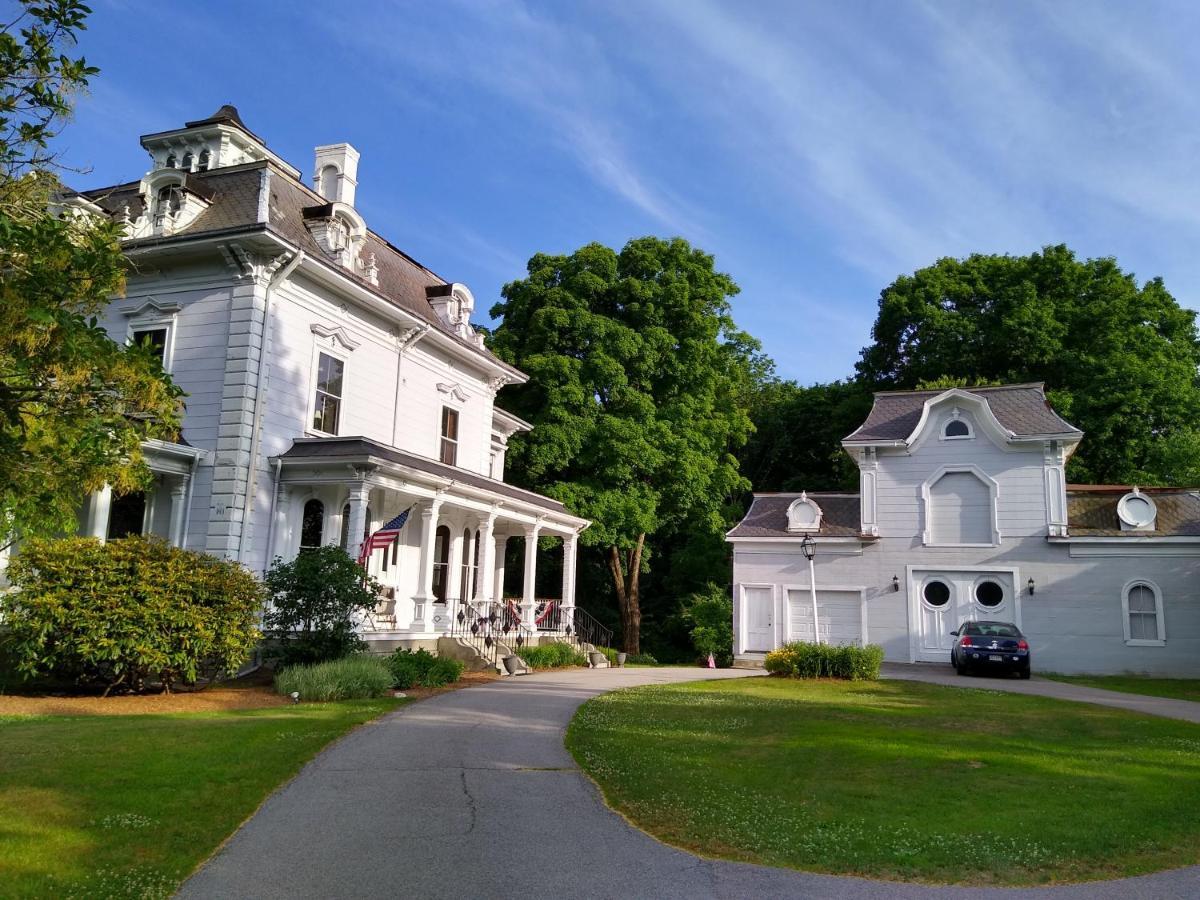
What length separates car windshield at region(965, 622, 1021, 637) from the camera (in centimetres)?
2152

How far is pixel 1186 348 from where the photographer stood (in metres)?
35.2

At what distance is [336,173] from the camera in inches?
948

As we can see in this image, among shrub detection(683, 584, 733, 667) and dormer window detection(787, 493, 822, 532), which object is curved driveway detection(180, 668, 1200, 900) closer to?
dormer window detection(787, 493, 822, 532)

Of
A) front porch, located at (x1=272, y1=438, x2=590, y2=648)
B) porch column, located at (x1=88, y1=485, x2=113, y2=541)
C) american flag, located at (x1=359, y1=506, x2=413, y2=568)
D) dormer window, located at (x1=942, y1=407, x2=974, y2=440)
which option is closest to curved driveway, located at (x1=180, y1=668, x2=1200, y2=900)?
american flag, located at (x1=359, y1=506, x2=413, y2=568)

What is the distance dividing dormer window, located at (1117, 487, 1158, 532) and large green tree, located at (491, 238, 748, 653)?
42.7 feet

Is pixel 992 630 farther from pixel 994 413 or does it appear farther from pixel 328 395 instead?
pixel 328 395

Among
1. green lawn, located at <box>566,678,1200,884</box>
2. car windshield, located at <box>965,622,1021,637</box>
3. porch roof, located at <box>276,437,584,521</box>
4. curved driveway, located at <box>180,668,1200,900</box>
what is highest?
porch roof, located at <box>276,437,584,521</box>

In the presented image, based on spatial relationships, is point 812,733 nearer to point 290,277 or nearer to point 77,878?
point 77,878

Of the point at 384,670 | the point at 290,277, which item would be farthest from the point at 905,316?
the point at 384,670

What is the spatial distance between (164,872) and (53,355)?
3.94 m

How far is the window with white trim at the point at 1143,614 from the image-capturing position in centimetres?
2392

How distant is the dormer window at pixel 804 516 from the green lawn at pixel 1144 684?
730 cm

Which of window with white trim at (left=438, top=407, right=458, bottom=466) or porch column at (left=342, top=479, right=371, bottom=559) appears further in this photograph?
window with white trim at (left=438, top=407, right=458, bottom=466)

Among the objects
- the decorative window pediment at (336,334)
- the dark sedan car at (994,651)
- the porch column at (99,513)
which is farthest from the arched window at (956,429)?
the porch column at (99,513)
